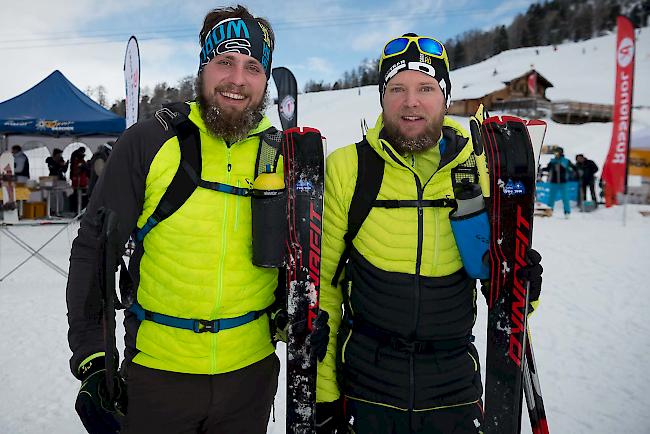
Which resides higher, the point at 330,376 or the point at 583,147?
the point at 583,147

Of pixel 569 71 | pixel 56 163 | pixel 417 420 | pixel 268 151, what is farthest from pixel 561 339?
pixel 569 71

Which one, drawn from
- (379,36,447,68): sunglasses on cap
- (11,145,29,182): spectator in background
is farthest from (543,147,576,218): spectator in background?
(11,145,29,182): spectator in background

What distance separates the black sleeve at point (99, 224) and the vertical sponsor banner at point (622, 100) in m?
12.3

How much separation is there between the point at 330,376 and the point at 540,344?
3250 mm

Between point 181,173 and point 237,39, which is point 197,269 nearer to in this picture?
point 181,173

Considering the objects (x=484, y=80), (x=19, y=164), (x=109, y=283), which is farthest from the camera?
(x=484, y=80)

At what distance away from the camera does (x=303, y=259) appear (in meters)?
1.97

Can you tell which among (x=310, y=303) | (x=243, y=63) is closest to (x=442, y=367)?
(x=310, y=303)

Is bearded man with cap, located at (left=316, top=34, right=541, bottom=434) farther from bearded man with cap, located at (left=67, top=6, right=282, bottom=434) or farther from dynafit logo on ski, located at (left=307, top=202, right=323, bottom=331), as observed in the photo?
bearded man with cap, located at (left=67, top=6, right=282, bottom=434)

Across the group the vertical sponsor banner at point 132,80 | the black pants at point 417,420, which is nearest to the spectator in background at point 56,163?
the vertical sponsor banner at point 132,80

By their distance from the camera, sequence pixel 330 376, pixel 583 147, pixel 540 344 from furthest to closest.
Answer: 1. pixel 583 147
2. pixel 540 344
3. pixel 330 376

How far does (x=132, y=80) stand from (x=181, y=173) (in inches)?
309

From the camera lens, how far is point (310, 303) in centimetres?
197

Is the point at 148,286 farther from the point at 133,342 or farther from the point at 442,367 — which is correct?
the point at 442,367
